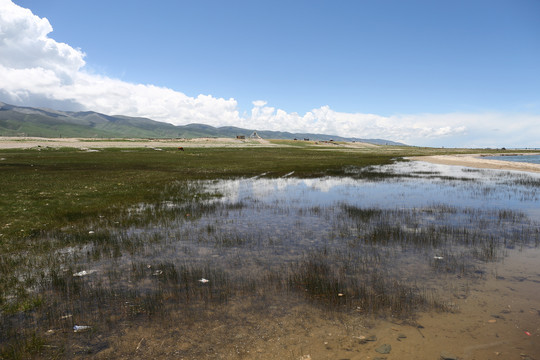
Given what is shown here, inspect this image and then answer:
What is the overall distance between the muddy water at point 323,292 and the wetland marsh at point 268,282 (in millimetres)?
46

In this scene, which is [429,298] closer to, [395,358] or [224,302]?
[395,358]

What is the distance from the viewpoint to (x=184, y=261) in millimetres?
11461

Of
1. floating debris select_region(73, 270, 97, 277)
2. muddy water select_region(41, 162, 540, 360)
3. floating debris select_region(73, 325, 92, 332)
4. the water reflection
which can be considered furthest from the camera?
the water reflection

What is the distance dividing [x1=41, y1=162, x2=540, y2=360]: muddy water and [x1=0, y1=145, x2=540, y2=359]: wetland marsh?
0.05 m

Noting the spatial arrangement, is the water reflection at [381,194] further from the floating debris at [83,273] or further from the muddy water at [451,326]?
the floating debris at [83,273]

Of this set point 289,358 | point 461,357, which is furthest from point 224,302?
point 461,357

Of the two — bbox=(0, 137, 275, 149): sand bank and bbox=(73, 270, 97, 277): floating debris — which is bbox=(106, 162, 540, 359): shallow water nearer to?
bbox=(73, 270, 97, 277): floating debris

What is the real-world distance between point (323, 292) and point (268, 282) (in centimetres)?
179

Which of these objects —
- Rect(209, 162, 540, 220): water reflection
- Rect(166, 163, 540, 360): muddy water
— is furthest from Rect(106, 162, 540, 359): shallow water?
Rect(209, 162, 540, 220): water reflection

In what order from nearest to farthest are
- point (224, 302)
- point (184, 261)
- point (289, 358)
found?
point (289, 358)
point (224, 302)
point (184, 261)

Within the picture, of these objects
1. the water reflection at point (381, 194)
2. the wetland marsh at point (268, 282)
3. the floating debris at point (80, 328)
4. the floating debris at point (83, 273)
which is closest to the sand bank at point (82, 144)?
the water reflection at point (381, 194)

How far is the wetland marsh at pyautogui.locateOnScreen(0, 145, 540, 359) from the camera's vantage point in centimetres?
677

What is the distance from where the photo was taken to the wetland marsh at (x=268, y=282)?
677cm

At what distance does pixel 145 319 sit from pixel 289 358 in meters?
3.81
